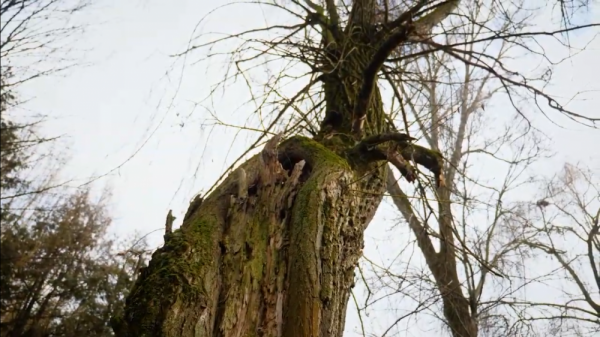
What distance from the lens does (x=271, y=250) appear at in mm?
1869

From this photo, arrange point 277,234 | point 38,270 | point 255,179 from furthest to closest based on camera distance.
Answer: point 38,270 < point 255,179 < point 277,234

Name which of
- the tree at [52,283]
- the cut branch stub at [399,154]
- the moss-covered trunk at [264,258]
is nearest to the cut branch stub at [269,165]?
the moss-covered trunk at [264,258]

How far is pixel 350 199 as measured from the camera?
7.66 ft

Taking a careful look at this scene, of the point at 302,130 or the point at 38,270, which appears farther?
the point at 38,270

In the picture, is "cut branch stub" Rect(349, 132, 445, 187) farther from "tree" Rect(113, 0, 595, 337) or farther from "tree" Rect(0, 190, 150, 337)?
"tree" Rect(0, 190, 150, 337)

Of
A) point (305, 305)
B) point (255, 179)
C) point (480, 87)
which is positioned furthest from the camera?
point (480, 87)

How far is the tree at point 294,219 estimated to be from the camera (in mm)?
1521

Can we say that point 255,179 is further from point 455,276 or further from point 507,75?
point 455,276

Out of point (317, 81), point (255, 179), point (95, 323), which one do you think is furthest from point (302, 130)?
point (95, 323)

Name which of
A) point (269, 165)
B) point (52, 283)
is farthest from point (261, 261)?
point (52, 283)

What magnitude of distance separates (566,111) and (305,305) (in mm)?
1729

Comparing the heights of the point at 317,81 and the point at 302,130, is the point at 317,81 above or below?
above

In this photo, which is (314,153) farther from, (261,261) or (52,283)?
(52,283)

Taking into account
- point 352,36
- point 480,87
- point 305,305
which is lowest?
point 305,305
